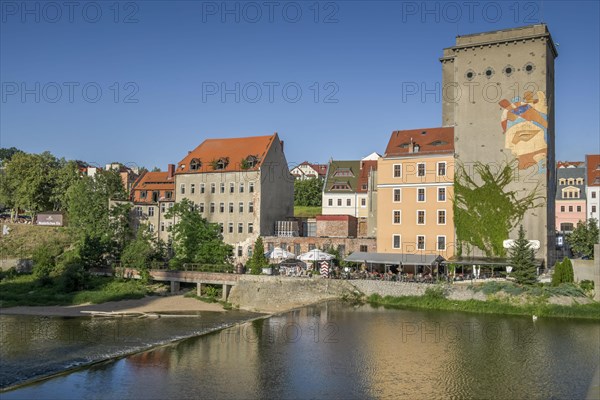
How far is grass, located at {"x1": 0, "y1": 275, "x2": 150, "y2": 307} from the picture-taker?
4694 centimetres

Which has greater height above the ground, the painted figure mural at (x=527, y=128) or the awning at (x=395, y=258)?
the painted figure mural at (x=527, y=128)

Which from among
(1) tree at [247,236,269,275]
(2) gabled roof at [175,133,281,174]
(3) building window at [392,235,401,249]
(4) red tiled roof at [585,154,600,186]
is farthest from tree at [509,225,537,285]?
(4) red tiled roof at [585,154,600,186]

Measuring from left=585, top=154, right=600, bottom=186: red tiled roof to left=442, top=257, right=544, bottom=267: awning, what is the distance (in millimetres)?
38131

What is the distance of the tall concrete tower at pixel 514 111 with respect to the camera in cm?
4891

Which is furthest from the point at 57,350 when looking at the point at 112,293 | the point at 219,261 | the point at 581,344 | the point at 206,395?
the point at 581,344

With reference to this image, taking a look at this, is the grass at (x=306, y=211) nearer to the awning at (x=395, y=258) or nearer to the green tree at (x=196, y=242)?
the green tree at (x=196, y=242)

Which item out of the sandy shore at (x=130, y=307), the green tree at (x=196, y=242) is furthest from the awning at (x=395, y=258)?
the sandy shore at (x=130, y=307)

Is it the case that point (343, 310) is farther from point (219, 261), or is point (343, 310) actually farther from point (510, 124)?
point (510, 124)

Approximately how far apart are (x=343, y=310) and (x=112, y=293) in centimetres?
2147

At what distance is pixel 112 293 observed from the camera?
48.9 meters

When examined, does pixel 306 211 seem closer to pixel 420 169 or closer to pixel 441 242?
pixel 420 169

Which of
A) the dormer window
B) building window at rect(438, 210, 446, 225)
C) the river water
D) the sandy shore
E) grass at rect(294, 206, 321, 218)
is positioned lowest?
the river water

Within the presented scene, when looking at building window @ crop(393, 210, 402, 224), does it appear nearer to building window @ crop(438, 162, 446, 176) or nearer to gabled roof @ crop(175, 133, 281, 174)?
building window @ crop(438, 162, 446, 176)

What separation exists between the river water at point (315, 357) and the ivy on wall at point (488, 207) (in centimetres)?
1186
